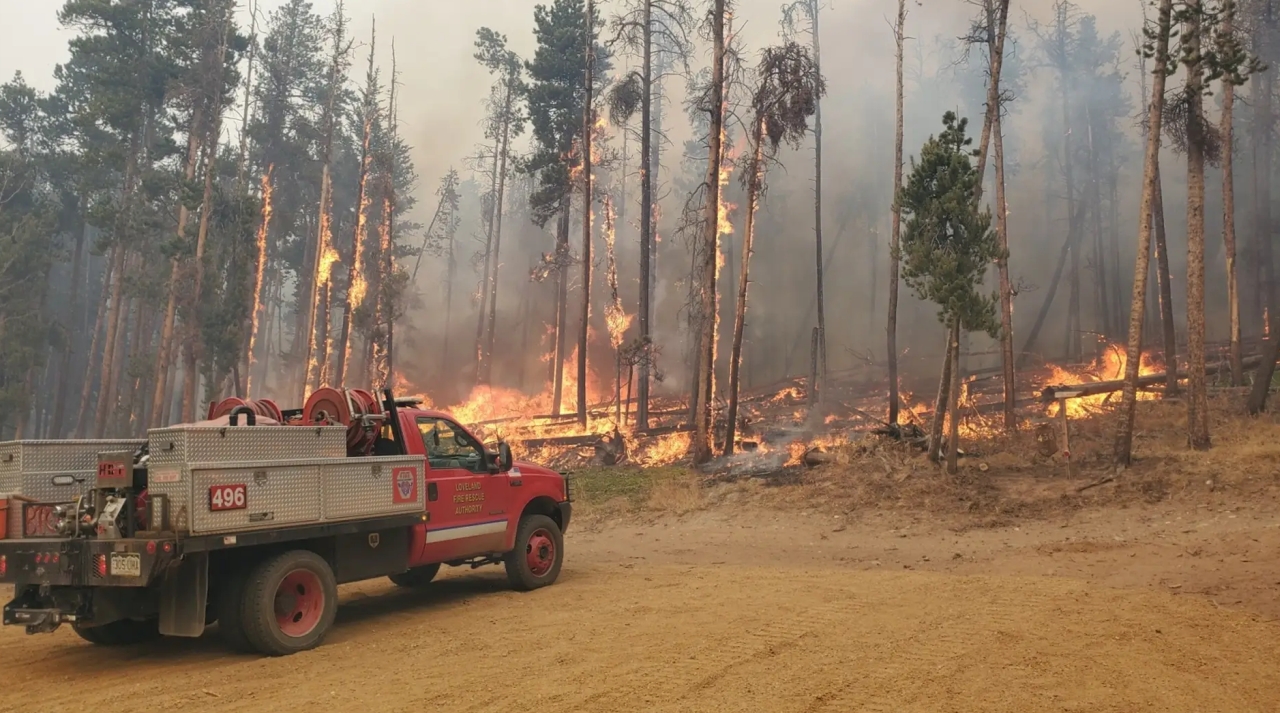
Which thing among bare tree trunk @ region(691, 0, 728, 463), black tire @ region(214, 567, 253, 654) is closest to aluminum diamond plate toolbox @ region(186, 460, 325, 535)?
black tire @ region(214, 567, 253, 654)

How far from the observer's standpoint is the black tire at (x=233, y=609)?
22.9ft

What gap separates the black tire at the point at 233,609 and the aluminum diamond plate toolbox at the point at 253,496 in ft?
1.98

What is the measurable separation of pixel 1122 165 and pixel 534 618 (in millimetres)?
48628

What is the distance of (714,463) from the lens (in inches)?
832

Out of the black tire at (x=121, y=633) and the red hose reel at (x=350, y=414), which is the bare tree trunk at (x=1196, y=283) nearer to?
the red hose reel at (x=350, y=414)

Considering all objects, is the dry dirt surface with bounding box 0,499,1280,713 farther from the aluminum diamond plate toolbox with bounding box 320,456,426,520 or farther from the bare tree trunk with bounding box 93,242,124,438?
the bare tree trunk with bounding box 93,242,124,438

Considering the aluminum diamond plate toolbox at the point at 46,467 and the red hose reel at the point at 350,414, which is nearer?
the aluminum diamond plate toolbox at the point at 46,467

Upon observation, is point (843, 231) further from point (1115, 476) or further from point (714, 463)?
point (1115, 476)

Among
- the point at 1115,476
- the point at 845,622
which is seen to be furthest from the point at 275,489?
the point at 1115,476

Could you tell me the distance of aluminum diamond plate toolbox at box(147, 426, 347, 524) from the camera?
643cm

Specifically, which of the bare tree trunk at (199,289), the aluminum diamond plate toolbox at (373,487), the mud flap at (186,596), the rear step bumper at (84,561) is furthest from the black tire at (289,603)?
the bare tree trunk at (199,289)

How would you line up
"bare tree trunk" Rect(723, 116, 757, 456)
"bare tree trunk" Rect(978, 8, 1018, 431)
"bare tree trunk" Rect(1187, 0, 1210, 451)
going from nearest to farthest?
"bare tree trunk" Rect(1187, 0, 1210, 451)
"bare tree trunk" Rect(978, 8, 1018, 431)
"bare tree trunk" Rect(723, 116, 757, 456)

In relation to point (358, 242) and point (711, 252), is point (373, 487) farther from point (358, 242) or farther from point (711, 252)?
point (358, 242)

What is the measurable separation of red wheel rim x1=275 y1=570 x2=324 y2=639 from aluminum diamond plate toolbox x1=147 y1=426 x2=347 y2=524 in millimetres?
1181
